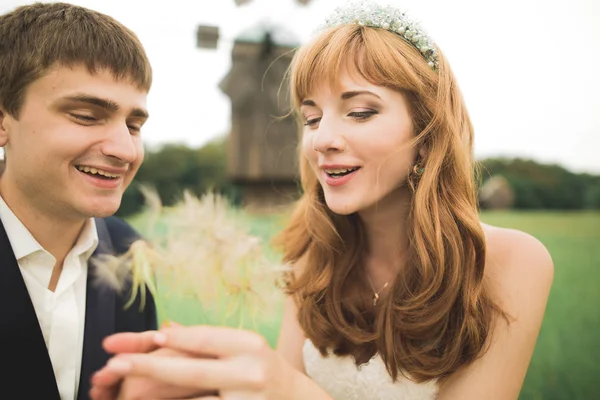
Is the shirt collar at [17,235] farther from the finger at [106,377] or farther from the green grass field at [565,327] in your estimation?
the finger at [106,377]

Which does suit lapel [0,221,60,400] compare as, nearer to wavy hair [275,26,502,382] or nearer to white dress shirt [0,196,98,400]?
white dress shirt [0,196,98,400]

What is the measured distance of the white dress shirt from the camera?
1653mm

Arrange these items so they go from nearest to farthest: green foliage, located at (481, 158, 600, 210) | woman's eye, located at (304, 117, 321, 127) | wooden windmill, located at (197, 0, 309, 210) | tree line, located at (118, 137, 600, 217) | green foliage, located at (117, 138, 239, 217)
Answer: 1. woman's eye, located at (304, 117, 321, 127)
2. green foliage, located at (117, 138, 239, 217)
3. wooden windmill, located at (197, 0, 309, 210)
4. tree line, located at (118, 137, 600, 217)
5. green foliage, located at (481, 158, 600, 210)

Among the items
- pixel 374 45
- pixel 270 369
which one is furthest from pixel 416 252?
pixel 270 369

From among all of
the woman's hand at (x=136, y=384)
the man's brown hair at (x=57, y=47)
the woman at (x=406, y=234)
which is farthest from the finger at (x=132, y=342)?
the woman at (x=406, y=234)

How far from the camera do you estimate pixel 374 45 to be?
1.93 m

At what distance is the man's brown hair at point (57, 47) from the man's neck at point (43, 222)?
0.30m

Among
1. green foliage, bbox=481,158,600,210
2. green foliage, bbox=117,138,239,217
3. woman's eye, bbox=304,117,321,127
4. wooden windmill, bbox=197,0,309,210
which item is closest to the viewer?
woman's eye, bbox=304,117,321,127

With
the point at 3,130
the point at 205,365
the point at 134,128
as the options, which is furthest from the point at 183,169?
the point at 205,365

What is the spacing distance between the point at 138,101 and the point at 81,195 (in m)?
0.38

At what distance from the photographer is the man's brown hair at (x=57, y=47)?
1.57 m

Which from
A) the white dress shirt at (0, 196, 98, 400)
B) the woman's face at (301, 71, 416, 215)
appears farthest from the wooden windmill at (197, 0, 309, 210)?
the white dress shirt at (0, 196, 98, 400)

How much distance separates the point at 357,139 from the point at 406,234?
0.64m

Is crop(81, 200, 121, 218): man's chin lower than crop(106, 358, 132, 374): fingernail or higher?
higher
